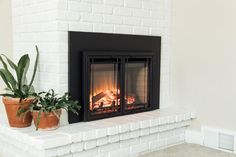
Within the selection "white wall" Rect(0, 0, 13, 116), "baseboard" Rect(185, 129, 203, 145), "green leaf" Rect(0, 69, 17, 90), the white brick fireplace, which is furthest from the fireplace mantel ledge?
"white wall" Rect(0, 0, 13, 116)

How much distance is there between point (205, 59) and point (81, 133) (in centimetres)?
147

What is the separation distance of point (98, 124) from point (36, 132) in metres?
0.52

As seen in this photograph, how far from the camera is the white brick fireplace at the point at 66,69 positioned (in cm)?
236

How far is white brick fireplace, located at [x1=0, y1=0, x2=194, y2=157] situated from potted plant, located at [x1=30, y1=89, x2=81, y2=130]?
8 cm

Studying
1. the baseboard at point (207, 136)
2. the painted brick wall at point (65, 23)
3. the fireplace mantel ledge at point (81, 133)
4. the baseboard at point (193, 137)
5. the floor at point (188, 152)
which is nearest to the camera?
the fireplace mantel ledge at point (81, 133)

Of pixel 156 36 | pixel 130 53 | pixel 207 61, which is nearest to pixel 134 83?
pixel 130 53

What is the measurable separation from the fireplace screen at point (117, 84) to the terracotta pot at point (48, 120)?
1.28 ft

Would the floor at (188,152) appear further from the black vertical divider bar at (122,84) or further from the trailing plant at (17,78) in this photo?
the trailing plant at (17,78)

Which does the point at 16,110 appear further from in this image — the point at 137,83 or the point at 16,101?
the point at 137,83

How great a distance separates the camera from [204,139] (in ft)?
10.3

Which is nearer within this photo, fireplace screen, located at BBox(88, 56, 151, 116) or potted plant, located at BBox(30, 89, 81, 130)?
potted plant, located at BBox(30, 89, 81, 130)

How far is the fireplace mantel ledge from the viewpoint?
221cm

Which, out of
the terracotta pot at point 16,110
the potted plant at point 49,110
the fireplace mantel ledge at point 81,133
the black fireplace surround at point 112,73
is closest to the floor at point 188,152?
the fireplace mantel ledge at point 81,133

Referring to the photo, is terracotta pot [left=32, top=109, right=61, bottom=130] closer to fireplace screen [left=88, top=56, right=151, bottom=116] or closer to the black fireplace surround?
the black fireplace surround
